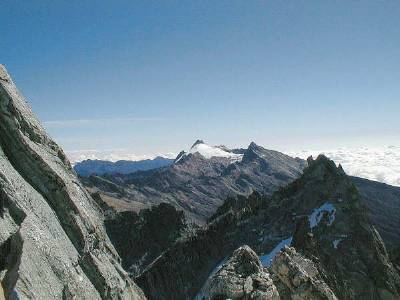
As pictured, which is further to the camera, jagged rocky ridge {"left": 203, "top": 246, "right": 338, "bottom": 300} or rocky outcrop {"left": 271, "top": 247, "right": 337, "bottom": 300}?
rocky outcrop {"left": 271, "top": 247, "right": 337, "bottom": 300}

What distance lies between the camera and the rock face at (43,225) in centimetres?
2125

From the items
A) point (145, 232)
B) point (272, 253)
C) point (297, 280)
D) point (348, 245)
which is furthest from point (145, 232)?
point (297, 280)

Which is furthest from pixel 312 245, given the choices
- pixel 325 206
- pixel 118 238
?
Result: pixel 118 238

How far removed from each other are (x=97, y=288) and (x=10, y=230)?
785 centimetres

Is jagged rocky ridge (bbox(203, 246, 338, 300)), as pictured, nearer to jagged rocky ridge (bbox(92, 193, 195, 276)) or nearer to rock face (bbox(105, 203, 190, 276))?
jagged rocky ridge (bbox(92, 193, 195, 276))

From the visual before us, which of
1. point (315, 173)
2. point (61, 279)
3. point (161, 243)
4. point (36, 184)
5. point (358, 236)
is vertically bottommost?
point (61, 279)

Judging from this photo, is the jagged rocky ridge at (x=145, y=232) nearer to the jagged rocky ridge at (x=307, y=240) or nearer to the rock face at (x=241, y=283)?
the jagged rocky ridge at (x=307, y=240)

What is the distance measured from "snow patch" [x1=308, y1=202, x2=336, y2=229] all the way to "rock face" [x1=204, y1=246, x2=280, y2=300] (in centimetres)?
6270

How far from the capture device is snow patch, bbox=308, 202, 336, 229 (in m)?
92.1

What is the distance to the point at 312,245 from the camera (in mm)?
71500

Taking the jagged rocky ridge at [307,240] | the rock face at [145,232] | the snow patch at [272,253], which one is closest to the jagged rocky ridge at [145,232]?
the rock face at [145,232]

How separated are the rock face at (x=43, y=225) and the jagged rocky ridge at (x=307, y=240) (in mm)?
31975

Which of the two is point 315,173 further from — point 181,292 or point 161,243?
point 161,243

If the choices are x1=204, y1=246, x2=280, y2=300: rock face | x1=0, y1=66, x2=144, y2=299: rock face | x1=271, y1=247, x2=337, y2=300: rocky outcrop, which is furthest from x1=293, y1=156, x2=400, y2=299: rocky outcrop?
x1=0, y1=66, x2=144, y2=299: rock face
